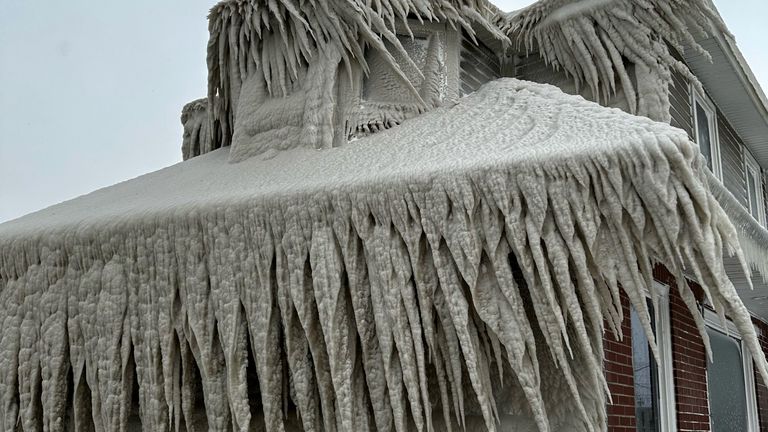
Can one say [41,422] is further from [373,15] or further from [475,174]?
[373,15]

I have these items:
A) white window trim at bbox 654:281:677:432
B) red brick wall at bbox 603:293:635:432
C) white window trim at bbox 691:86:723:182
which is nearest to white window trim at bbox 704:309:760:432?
white window trim at bbox 691:86:723:182

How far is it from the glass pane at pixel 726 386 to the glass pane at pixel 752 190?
2.56m

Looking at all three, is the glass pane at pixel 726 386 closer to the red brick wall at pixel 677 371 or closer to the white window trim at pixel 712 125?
the red brick wall at pixel 677 371

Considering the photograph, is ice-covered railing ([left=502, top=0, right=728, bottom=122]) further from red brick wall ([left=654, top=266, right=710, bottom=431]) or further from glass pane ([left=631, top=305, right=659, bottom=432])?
glass pane ([left=631, top=305, right=659, bottom=432])

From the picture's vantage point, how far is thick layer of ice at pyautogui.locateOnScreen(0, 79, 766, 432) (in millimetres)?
2588

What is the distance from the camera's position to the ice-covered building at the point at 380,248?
8.55 feet

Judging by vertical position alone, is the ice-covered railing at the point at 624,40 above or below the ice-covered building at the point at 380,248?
above

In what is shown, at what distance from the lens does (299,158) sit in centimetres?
407

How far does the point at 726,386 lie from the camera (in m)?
7.46

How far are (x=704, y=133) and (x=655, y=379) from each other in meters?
3.65

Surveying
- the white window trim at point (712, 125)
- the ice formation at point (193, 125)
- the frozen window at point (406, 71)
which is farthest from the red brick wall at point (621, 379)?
the ice formation at point (193, 125)

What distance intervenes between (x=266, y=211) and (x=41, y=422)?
181cm

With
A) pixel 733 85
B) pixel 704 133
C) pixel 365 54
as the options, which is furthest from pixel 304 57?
pixel 733 85

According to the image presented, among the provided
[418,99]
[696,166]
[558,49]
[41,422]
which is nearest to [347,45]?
[418,99]
